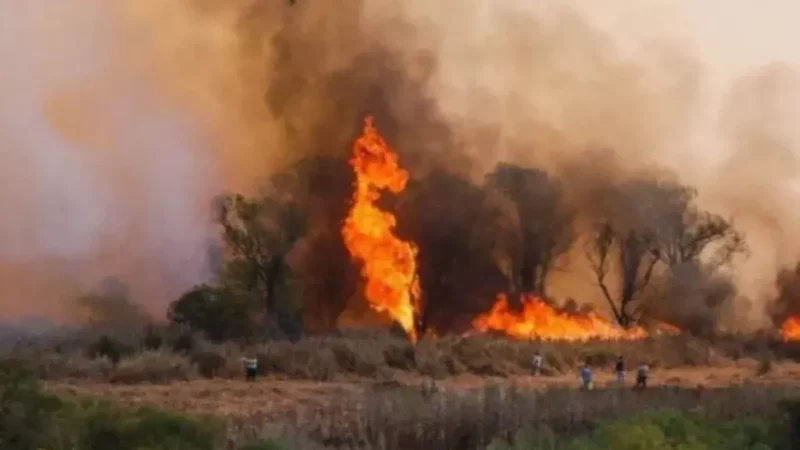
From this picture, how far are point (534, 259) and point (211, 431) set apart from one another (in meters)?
40.5

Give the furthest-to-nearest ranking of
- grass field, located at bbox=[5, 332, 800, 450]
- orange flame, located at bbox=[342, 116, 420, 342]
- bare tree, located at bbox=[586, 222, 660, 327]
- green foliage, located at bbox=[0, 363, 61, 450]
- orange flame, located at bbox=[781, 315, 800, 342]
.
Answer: bare tree, located at bbox=[586, 222, 660, 327]
orange flame, located at bbox=[781, 315, 800, 342]
orange flame, located at bbox=[342, 116, 420, 342]
grass field, located at bbox=[5, 332, 800, 450]
green foliage, located at bbox=[0, 363, 61, 450]

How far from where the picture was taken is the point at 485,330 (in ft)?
169

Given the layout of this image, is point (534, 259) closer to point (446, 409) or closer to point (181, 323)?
point (181, 323)

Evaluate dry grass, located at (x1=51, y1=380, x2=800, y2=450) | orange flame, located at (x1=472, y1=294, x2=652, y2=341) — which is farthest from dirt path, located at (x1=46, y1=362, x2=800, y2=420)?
orange flame, located at (x1=472, y1=294, x2=652, y2=341)

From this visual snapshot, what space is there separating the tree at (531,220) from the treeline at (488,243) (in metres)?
0.06

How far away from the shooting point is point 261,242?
49.9 m

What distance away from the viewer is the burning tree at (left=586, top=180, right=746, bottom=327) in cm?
5662

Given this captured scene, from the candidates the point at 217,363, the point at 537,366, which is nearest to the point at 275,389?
the point at 217,363

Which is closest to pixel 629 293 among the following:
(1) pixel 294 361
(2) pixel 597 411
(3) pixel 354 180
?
(3) pixel 354 180

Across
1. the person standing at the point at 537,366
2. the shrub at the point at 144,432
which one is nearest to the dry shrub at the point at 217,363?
the person standing at the point at 537,366

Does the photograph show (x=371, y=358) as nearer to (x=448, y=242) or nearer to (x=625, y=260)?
(x=448, y=242)

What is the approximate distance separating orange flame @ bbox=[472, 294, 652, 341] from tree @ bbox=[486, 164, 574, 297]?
1548 millimetres

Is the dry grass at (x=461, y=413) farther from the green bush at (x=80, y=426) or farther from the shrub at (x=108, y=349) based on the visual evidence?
the shrub at (x=108, y=349)

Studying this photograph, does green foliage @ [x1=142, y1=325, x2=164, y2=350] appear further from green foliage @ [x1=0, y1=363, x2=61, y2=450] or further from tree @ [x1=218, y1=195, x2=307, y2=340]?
green foliage @ [x1=0, y1=363, x2=61, y2=450]
